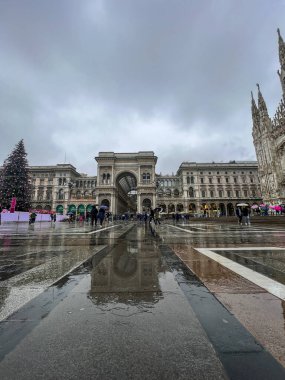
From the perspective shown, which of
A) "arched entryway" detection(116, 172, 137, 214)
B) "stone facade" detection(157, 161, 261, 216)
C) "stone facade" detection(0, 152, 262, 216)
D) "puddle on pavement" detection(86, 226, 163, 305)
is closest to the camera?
"puddle on pavement" detection(86, 226, 163, 305)

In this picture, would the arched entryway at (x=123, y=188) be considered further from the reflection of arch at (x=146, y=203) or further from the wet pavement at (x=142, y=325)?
the wet pavement at (x=142, y=325)

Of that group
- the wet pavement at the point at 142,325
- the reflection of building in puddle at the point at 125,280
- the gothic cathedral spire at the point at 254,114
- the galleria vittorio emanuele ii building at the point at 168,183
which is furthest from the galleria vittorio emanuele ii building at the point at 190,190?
the wet pavement at the point at 142,325

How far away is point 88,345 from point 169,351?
44cm

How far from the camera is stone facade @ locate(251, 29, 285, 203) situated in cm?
3412

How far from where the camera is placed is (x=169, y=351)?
3.42 feet

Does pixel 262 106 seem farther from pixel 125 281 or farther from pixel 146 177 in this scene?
pixel 125 281

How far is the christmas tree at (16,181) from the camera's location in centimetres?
2986

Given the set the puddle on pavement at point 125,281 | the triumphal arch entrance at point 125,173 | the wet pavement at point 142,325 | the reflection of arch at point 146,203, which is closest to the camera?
the wet pavement at point 142,325

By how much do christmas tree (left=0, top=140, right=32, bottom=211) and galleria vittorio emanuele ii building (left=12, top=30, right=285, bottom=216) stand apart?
2011 cm

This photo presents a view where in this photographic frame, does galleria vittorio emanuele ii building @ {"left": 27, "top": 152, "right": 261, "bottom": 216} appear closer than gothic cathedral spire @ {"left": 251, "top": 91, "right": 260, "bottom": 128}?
No

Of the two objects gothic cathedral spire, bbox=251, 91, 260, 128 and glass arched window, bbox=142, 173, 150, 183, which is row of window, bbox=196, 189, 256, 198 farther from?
gothic cathedral spire, bbox=251, 91, 260, 128

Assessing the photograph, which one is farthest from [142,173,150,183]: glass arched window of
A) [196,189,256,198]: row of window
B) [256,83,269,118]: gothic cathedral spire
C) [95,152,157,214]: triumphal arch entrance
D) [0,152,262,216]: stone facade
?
[256,83,269,118]: gothic cathedral spire

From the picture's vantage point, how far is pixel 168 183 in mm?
76812

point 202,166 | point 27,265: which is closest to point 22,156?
point 27,265
